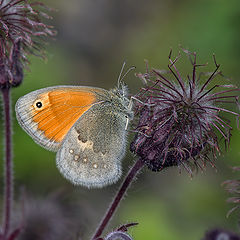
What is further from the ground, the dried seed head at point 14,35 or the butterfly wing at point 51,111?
the dried seed head at point 14,35

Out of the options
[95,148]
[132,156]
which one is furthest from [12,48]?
[132,156]

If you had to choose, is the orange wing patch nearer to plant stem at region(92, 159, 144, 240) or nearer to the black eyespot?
the black eyespot

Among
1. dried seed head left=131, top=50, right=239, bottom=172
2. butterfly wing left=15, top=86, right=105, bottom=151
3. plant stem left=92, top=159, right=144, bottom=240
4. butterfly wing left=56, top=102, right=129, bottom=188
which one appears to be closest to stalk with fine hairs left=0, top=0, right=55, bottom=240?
butterfly wing left=15, top=86, right=105, bottom=151

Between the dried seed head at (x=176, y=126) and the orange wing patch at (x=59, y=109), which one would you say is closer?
the dried seed head at (x=176, y=126)

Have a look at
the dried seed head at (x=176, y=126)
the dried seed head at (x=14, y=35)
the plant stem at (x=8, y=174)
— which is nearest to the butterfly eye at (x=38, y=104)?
the dried seed head at (x=14, y=35)

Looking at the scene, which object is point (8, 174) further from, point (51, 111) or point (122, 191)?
point (122, 191)

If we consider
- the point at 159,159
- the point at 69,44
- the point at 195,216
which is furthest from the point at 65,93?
the point at 69,44

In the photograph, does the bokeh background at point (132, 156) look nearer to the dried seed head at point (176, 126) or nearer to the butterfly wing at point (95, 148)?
the butterfly wing at point (95, 148)

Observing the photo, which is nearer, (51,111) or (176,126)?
(176,126)
